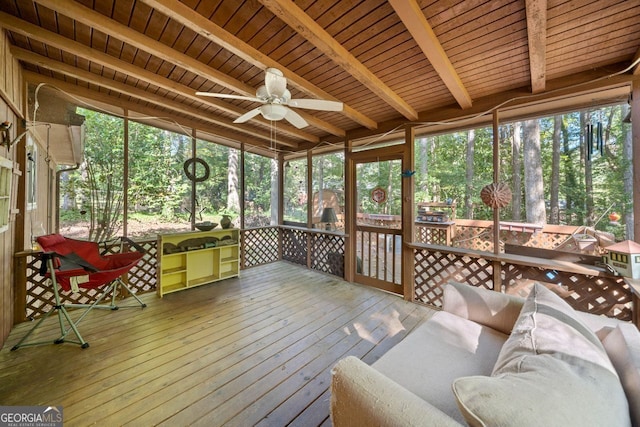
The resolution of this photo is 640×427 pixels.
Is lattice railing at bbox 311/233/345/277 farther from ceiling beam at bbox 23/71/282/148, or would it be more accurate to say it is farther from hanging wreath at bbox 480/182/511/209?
ceiling beam at bbox 23/71/282/148

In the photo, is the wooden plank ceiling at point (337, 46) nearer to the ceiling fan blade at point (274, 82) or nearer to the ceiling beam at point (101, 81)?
the ceiling beam at point (101, 81)

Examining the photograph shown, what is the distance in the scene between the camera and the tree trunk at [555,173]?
718 cm

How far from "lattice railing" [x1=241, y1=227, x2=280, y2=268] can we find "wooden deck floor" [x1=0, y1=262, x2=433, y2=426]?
1.61 metres

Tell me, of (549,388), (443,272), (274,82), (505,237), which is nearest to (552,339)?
(549,388)

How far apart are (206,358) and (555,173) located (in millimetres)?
10140

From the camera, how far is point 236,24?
6.17ft

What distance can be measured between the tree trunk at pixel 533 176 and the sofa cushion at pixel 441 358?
19.9 feet

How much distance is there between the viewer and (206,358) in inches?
83.4

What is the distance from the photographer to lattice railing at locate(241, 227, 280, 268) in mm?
5020

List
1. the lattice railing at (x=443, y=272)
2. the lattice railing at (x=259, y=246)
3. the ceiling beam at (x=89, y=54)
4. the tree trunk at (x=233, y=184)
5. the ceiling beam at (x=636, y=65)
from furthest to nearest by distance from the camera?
the lattice railing at (x=259, y=246)
the tree trunk at (x=233, y=184)
the lattice railing at (x=443, y=272)
the ceiling beam at (x=636, y=65)
the ceiling beam at (x=89, y=54)

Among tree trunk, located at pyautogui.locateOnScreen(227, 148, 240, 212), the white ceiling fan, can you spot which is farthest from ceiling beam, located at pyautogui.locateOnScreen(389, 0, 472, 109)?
tree trunk, located at pyautogui.locateOnScreen(227, 148, 240, 212)

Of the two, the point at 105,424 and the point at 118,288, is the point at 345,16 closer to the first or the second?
the point at 105,424

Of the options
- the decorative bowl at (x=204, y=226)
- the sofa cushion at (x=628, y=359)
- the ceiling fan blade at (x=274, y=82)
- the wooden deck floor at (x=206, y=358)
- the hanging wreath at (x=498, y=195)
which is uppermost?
the ceiling fan blade at (x=274, y=82)

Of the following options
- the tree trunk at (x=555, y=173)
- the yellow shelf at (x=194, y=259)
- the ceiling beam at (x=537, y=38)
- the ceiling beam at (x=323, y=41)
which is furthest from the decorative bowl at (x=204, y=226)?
the tree trunk at (x=555, y=173)
